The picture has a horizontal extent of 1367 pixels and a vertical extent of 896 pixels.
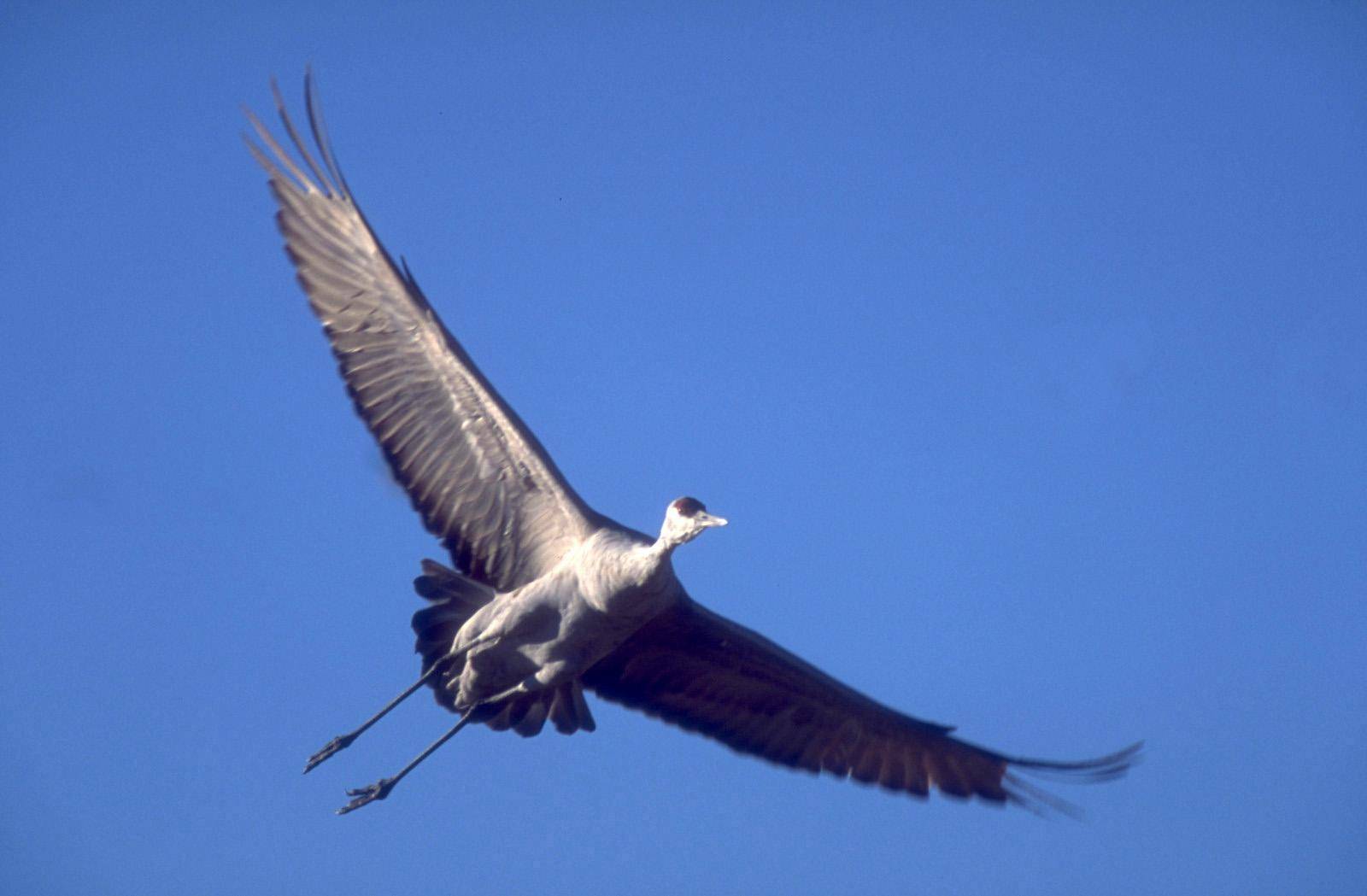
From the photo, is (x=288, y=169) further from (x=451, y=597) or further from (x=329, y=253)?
(x=451, y=597)

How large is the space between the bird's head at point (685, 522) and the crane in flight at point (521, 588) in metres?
0.01

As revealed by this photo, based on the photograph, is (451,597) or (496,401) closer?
(496,401)

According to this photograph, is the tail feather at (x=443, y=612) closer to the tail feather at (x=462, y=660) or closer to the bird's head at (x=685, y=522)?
the tail feather at (x=462, y=660)

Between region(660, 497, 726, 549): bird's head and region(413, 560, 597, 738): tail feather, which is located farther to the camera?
region(413, 560, 597, 738): tail feather

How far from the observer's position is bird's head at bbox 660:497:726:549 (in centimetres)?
955

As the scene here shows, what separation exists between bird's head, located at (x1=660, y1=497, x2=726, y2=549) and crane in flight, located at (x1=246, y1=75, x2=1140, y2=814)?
11 millimetres

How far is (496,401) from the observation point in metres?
10.1

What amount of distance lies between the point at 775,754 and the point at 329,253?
15.8 feet

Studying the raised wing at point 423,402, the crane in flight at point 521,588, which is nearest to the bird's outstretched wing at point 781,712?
the crane in flight at point 521,588

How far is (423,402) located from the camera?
10.5 meters

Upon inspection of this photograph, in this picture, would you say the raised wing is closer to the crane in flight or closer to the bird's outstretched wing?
the crane in flight

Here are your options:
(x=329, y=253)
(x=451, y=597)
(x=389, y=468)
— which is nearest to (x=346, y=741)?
(x=451, y=597)

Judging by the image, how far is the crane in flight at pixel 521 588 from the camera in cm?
1017

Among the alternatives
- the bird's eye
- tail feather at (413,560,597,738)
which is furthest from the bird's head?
tail feather at (413,560,597,738)
